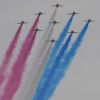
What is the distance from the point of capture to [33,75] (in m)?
99.6

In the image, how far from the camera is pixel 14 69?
3930 inches

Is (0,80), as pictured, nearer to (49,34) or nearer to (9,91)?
(9,91)

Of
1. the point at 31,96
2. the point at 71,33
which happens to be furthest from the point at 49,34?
the point at 31,96

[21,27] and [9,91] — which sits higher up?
[21,27]

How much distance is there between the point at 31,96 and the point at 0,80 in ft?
17.9

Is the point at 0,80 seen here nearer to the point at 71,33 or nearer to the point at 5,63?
the point at 5,63

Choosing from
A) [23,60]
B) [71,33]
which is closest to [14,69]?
[23,60]

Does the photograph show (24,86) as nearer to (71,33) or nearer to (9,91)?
(9,91)

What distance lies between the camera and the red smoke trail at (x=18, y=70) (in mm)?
99688

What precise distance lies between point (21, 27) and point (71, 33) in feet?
28.0

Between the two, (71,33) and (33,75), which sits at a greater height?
(71,33)

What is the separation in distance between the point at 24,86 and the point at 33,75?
2.14 m

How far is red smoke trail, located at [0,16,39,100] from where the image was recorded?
327 ft

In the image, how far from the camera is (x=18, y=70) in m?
99.6
